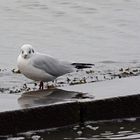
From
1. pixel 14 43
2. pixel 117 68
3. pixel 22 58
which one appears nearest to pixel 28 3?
pixel 14 43

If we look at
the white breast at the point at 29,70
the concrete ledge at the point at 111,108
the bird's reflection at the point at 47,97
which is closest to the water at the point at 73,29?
the white breast at the point at 29,70

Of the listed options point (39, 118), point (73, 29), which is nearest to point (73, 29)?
point (73, 29)

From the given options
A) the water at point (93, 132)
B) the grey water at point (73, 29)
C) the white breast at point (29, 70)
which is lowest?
the water at point (93, 132)

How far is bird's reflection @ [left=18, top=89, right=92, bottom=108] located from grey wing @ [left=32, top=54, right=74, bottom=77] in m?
0.48

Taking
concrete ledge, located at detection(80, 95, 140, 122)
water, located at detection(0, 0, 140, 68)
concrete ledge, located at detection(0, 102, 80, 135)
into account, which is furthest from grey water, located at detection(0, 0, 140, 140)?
concrete ledge, located at detection(0, 102, 80, 135)

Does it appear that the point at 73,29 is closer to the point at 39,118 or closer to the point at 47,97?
the point at 47,97

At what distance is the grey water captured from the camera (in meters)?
13.6

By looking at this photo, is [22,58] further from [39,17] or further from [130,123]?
[39,17]

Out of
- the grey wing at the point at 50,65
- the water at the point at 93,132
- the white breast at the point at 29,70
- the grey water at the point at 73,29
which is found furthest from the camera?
the grey water at the point at 73,29

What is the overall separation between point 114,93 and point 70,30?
8.55m

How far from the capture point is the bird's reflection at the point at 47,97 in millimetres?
7371

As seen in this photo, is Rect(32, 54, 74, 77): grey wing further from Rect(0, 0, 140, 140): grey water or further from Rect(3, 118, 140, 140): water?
Rect(0, 0, 140, 140): grey water

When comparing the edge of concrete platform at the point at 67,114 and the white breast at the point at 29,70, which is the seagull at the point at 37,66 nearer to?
the white breast at the point at 29,70

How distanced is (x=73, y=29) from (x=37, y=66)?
7884 mm
